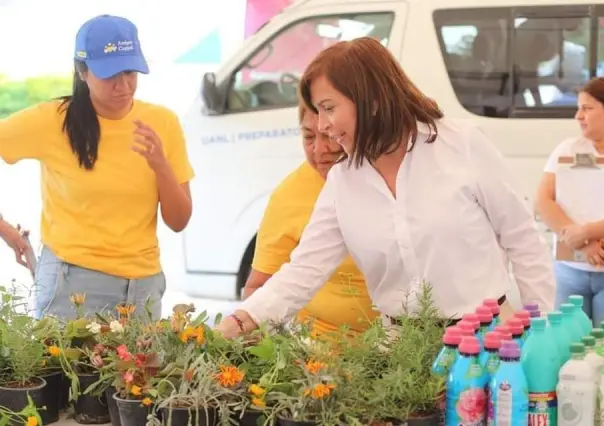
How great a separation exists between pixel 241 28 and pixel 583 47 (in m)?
2.64

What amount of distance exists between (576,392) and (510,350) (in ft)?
0.52

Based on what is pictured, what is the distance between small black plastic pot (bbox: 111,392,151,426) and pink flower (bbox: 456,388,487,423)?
623 mm

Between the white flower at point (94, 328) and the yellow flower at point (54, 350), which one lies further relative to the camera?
the white flower at point (94, 328)

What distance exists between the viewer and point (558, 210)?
4.30 metres

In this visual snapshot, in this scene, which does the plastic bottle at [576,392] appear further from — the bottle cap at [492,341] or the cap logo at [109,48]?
the cap logo at [109,48]

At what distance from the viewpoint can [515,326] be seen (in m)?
2.20

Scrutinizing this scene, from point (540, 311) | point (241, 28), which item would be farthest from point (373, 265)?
point (241, 28)

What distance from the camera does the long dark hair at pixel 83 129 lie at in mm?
3252

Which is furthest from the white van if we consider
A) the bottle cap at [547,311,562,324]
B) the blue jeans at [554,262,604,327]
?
the bottle cap at [547,311,562,324]

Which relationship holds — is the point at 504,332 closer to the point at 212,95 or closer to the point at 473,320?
the point at 473,320

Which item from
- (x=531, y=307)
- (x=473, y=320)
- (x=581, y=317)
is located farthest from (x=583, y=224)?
(x=473, y=320)

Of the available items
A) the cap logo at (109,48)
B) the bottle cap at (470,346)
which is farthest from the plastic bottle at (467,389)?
the cap logo at (109,48)

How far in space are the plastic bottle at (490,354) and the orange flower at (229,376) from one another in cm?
47

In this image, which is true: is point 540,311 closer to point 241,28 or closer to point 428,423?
point 428,423
